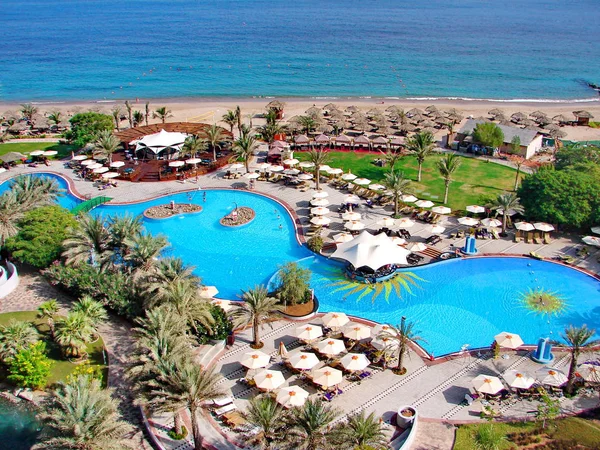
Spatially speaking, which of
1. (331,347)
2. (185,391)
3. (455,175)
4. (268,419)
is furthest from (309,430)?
(455,175)

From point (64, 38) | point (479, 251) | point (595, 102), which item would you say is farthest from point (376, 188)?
point (64, 38)

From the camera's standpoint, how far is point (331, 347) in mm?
31422

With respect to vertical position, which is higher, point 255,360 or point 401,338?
point 401,338

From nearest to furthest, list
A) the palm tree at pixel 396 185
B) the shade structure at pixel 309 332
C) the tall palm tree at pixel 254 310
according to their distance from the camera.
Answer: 1. the tall palm tree at pixel 254 310
2. the shade structure at pixel 309 332
3. the palm tree at pixel 396 185

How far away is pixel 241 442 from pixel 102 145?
43020 millimetres

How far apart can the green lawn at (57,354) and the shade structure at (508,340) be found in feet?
76.3

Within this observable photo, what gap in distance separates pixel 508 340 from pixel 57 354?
27463mm

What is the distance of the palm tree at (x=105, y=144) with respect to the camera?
59500 mm

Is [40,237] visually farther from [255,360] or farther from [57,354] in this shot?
[255,360]

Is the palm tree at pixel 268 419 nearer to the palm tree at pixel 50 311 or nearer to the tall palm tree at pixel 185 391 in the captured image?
the tall palm tree at pixel 185 391

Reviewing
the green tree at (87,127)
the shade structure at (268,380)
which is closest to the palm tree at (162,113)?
the green tree at (87,127)

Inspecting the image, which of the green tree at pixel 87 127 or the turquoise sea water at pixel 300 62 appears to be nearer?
the green tree at pixel 87 127

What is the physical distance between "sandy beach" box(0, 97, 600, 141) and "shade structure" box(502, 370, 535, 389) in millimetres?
60000

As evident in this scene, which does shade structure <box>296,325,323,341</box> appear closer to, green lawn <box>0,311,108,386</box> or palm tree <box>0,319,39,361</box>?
green lawn <box>0,311,108,386</box>
